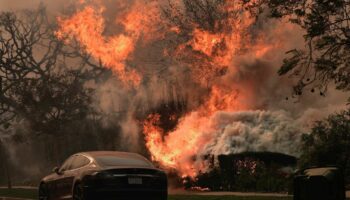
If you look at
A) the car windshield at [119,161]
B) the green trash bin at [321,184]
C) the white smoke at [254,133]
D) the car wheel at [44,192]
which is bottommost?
the car wheel at [44,192]

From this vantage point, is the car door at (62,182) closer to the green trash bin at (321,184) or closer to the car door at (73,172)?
the car door at (73,172)

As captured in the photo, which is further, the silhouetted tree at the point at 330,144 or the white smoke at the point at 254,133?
the white smoke at the point at 254,133

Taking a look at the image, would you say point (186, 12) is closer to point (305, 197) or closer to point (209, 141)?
point (209, 141)

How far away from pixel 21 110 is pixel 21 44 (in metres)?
8.18

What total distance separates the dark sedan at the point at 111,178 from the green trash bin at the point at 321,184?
3.36m

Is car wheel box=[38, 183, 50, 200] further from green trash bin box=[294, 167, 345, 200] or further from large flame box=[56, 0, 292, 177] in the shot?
large flame box=[56, 0, 292, 177]

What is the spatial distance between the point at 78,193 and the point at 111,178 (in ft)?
3.06

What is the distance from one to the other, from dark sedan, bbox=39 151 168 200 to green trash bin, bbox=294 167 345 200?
3.36 meters

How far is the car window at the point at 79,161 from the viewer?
1338 centimetres

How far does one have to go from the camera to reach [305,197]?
11.1m

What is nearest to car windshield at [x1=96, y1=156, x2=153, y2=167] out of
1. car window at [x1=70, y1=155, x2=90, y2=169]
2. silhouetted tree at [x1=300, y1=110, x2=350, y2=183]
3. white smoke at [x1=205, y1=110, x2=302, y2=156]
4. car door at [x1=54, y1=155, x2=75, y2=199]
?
car window at [x1=70, y1=155, x2=90, y2=169]

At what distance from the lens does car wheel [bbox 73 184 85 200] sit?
12750mm

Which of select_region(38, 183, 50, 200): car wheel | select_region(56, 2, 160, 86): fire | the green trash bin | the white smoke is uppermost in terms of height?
select_region(56, 2, 160, 86): fire

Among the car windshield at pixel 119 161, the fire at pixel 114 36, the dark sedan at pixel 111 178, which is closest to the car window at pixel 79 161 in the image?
the dark sedan at pixel 111 178
